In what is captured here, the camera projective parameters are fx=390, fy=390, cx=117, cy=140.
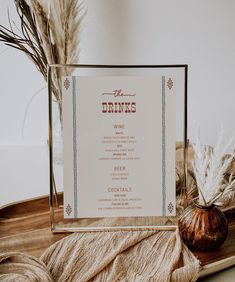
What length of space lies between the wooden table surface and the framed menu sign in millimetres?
66

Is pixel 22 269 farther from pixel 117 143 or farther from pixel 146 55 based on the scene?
pixel 146 55

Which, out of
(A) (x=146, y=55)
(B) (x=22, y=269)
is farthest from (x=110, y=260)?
(A) (x=146, y=55)

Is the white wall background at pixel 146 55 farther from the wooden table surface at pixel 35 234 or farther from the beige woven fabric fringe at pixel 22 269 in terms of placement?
the beige woven fabric fringe at pixel 22 269

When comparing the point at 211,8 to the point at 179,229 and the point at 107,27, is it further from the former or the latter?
the point at 179,229

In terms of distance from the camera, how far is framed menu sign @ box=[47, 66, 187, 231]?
69 centimetres

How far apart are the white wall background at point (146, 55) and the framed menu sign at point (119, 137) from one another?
0.44m

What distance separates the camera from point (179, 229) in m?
0.66

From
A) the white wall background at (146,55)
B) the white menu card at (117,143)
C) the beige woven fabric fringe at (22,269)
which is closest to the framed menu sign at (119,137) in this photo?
the white menu card at (117,143)

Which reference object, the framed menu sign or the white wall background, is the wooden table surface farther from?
the white wall background

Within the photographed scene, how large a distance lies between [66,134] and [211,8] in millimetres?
722

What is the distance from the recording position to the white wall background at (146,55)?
1169mm

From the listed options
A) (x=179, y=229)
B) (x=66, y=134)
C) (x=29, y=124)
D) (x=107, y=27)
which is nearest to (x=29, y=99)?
(x=29, y=124)

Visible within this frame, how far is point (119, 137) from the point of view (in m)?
0.69

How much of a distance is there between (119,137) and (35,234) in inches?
9.2
